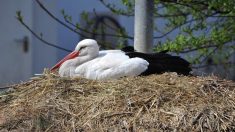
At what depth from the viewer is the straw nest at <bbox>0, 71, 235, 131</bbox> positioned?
514 centimetres

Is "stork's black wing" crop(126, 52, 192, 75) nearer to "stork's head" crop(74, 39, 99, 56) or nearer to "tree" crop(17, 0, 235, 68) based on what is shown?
"stork's head" crop(74, 39, 99, 56)

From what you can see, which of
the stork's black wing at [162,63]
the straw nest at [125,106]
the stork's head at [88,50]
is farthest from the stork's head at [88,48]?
the straw nest at [125,106]

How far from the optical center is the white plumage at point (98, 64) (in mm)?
6449

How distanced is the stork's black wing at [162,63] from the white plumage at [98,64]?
0.17 feet

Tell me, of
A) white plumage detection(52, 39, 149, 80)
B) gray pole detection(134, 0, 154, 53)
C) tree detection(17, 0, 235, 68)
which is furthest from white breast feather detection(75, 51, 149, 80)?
tree detection(17, 0, 235, 68)

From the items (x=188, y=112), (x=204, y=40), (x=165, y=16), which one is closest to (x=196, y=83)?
(x=188, y=112)

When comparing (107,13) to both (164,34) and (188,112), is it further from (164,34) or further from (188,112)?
(188,112)

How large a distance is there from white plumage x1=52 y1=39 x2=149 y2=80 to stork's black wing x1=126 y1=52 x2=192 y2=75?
5 centimetres

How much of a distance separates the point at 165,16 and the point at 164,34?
21 centimetres

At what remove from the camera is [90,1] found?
14336 millimetres

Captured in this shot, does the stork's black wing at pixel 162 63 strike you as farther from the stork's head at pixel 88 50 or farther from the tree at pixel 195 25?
the tree at pixel 195 25

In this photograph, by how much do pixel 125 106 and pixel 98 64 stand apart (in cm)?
131

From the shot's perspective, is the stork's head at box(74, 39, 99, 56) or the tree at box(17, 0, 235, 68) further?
the tree at box(17, 0, 235, 68)

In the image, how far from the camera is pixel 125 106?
534cm
